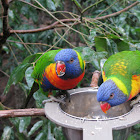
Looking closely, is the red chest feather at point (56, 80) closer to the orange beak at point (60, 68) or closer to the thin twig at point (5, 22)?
the orange beak at point (60, 68)

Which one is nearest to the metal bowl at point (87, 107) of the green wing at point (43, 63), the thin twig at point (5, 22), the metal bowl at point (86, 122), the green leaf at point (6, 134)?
the metal bowl at point (86, 122)

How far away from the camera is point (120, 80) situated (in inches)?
47.0

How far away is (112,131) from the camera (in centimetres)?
87

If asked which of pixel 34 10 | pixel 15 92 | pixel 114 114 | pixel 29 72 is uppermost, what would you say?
pixel 34 10

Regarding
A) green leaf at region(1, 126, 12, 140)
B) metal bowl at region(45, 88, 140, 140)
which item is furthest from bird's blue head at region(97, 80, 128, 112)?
green leaf at region(1, 126, 12, 140)

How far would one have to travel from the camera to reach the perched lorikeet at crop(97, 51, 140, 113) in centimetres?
111

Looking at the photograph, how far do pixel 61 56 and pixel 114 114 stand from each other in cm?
50

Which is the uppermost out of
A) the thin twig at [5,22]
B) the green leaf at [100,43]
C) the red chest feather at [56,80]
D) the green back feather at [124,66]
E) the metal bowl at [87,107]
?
the thin twig at [5,22]

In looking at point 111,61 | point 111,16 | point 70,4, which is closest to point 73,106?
point 111,61

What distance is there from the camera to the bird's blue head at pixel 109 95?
1.09m

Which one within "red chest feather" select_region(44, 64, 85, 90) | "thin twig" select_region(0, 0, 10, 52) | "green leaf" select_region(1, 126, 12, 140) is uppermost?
"thin twig" select_region(0, 0, 10, 52)

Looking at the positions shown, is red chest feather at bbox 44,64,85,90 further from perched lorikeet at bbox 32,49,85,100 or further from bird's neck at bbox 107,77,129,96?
bird's neck at bbox 107,77,129,96

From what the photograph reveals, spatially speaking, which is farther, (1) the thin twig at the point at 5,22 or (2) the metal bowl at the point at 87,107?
(1) the thin twig at the point at 5,22

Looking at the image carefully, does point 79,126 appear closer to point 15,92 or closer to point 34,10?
point 34,10
